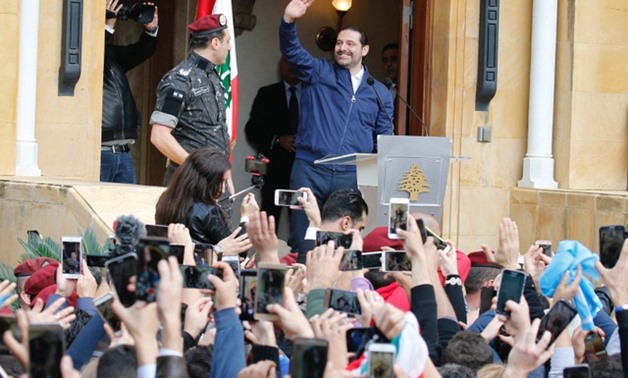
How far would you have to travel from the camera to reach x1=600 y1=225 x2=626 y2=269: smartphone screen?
20.2 feet

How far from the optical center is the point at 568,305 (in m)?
5.13

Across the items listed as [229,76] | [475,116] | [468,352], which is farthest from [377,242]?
[475,116]

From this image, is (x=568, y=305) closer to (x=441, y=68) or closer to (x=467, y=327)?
(x=467, y=327)

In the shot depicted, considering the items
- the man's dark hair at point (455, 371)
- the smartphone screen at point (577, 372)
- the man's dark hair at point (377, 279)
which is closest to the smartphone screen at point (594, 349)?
the man's dark hair at point (455, 371)

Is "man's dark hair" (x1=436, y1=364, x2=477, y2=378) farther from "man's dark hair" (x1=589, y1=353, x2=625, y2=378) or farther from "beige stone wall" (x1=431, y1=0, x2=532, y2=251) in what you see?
"beige stone wall" (x1=431, y1=0, x2=532, y2=251)

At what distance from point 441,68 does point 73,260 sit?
275 inches

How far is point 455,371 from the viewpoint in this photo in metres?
5.10

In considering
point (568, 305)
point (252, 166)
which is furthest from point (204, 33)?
point (568, 305)

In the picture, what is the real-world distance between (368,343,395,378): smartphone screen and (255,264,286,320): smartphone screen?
63cm

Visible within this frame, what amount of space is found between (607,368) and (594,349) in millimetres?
161

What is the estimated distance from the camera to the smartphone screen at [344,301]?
197 inches

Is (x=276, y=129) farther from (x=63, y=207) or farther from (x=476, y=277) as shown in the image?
(x=476, y=277)

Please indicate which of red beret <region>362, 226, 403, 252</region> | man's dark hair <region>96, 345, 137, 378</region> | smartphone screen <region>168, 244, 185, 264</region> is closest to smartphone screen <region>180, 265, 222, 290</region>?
smartphone screen <region>168, 244, 185, 264</region>

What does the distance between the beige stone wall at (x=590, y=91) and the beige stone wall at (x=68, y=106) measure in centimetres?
357
